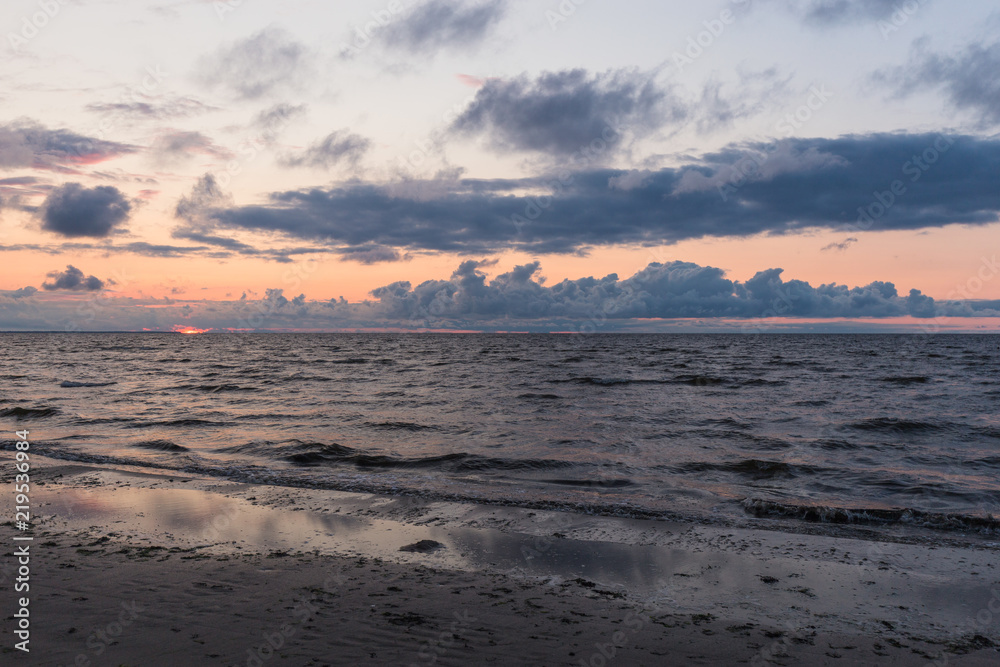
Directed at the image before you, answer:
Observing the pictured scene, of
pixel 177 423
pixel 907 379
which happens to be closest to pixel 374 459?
pixel 177 423

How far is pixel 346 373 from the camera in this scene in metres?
46.2

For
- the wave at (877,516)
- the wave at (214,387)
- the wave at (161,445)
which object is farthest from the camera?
the wave at (214,387)

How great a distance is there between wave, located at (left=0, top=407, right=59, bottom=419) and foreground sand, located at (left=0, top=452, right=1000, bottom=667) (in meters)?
16.4

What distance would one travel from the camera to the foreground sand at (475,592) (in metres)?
5.57

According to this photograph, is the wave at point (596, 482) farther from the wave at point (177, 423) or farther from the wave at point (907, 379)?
the wave at point (907, 379)

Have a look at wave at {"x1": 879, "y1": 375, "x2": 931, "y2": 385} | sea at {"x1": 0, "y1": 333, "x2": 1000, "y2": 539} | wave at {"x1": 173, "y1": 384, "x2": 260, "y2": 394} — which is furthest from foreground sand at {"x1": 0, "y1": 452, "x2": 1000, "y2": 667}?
wave at {"x1": 879, "y1": 375, "x2": 931, "y2": 385}

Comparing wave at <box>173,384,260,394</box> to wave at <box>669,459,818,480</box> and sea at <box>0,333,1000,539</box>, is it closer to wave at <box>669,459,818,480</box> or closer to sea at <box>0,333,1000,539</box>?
sea at <box>0,333,1000,539</box>

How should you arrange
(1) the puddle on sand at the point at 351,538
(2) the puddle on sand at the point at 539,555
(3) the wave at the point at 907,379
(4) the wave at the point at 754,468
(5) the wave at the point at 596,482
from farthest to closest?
(3) the wave at the point at 907,379 → (4) the wave at the point at 754,468 → (5) the wave at the point at 596,482 → (1) the puddle on sand at the point at 351,538 → (2) the puddle on sand at the point at 539,555

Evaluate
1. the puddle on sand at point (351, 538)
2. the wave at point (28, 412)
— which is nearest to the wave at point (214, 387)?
the wave at point (28, 412)

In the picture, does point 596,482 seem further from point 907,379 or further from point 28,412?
point 907,379

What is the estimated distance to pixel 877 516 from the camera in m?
10.9

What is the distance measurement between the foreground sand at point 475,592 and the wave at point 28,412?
644 inches

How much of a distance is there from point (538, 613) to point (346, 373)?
4182cm

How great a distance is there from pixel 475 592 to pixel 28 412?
25593 mm
